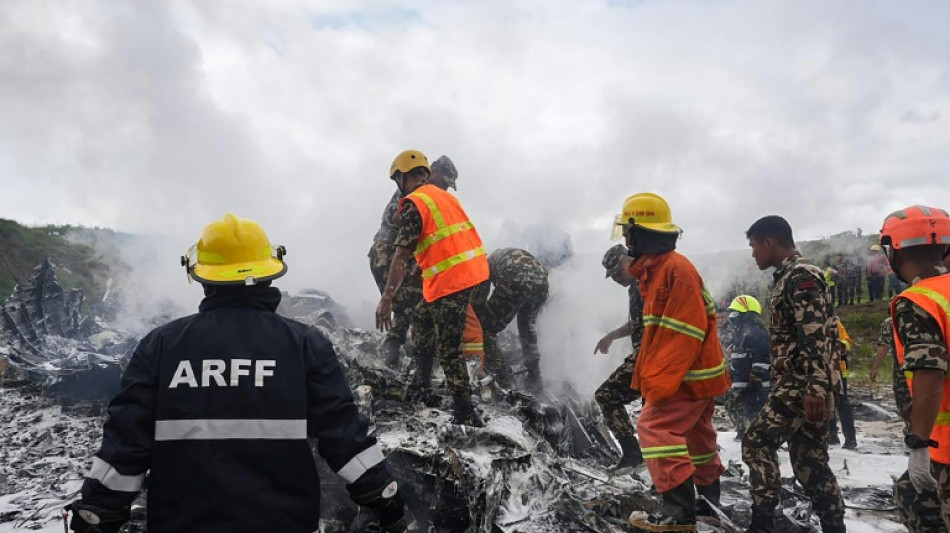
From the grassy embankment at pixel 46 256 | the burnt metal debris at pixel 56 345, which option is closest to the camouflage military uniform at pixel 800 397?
the burnt metal debris at pixel 56 345

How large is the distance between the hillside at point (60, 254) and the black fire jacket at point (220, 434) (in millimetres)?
11092

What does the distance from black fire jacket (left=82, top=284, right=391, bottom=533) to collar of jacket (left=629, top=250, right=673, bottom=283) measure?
6.54 feet

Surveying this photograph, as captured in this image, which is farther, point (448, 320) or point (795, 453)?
point (448, 320)

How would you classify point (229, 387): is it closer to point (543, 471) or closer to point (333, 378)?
point (333, 378)

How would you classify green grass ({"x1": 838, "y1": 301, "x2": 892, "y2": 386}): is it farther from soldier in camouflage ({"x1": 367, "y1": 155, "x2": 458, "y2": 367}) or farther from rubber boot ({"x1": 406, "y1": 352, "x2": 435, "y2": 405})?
rubber boot ({"x1": 406, "y1": 352, "x2": 435, "y2": 405})

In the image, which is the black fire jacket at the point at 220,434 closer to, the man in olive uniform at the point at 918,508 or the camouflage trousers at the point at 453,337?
the camouflage trousers at the point at 453,337

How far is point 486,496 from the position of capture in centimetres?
305

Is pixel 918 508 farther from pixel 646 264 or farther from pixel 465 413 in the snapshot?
pixel 465 413

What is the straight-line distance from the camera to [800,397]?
9.91ft

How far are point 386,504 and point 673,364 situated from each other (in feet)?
5.58

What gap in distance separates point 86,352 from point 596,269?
21.4 feet

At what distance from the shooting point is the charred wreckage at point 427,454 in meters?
3.08

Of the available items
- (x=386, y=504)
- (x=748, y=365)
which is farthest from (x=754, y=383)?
(x=386, y=504)

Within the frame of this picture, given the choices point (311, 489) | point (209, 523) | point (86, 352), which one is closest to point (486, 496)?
point (311, 489)
